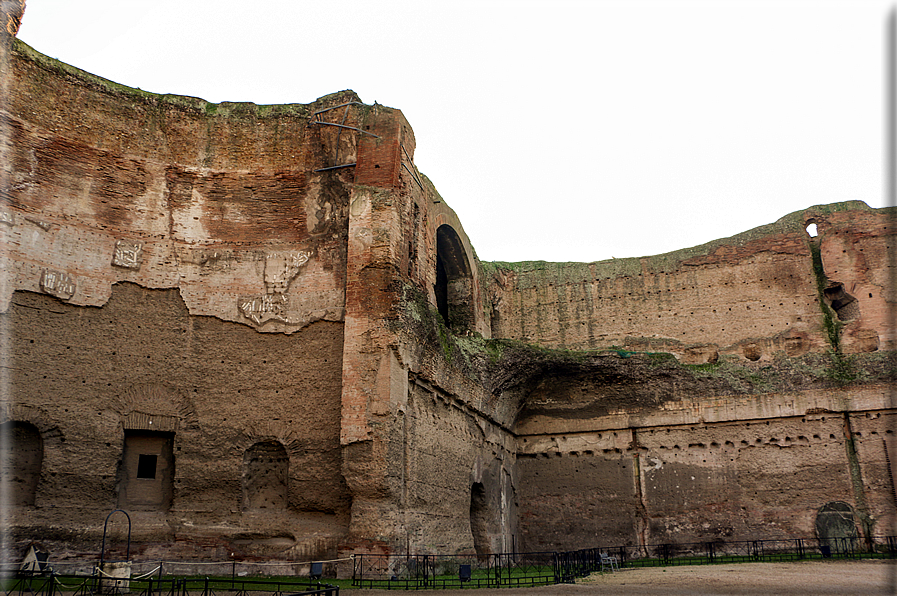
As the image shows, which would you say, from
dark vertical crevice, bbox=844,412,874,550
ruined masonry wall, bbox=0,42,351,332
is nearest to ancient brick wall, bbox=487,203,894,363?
dark vertical crevice, bbox=844,412,874,550

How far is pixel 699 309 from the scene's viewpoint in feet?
61.1

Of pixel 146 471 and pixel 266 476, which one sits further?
pixel 266 476

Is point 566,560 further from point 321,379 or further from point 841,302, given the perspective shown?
point 841,302

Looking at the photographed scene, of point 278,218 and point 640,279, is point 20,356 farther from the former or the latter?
point 640,279

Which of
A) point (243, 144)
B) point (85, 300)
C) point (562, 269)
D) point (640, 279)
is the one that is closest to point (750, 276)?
point (640, 279)

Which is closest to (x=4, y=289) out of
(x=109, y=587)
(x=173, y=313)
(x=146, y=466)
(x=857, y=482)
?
(x=173, y=313)

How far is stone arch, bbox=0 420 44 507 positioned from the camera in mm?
10039

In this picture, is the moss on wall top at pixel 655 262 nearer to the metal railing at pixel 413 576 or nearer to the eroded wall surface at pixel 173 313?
the eroded wall surface at pixel 173 313

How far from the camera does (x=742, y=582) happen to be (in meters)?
8.94

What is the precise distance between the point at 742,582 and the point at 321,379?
6.88 m

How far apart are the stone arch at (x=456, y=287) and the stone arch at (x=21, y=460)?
346 inches

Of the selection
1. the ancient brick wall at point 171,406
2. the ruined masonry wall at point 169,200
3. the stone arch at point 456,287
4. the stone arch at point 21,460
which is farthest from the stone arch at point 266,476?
the stone arch at point 456,287

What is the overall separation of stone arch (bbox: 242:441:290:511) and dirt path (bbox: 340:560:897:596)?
3.24m

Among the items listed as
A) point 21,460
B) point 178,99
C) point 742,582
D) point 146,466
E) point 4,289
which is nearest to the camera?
point 742,582
